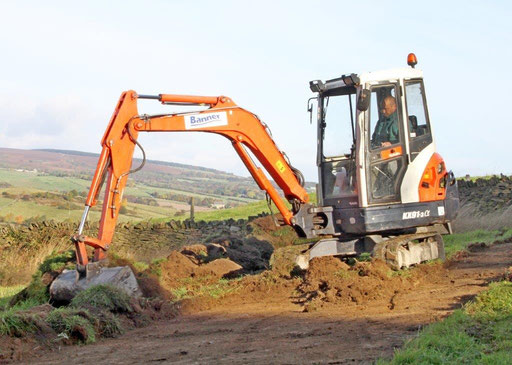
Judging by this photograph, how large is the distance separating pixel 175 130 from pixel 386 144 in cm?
343

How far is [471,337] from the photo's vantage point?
23.5 feet

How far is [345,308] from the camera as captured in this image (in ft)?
33.1

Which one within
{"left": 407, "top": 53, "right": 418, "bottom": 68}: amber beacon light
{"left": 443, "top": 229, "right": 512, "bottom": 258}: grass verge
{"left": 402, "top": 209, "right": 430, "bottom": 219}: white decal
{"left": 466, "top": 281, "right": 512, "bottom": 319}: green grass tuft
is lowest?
{"left": 466, "top": 281, "right": 512, "bottom": 319}: green grass tuft

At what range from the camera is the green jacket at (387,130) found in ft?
40.2

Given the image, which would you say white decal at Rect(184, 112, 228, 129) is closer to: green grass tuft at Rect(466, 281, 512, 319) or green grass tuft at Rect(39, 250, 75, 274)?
green grass tuft at Rect(39, 250, 75, 274)

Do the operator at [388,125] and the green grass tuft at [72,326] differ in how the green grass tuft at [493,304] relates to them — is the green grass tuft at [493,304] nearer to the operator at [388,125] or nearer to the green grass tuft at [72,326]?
the operator at [388,125]

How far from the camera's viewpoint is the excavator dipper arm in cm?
1111

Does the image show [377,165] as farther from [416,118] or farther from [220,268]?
[220,268]

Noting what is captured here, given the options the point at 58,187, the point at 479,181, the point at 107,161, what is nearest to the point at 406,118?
the point at 107,161

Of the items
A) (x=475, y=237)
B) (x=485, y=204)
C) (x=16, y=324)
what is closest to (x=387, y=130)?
(x=16, y=324)

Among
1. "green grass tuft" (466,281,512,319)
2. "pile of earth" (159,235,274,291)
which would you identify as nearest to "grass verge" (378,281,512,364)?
"green grass tuft" (466,281,512,319)

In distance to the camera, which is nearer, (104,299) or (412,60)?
(104,299)

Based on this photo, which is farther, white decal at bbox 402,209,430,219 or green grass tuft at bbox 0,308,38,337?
white decal at bbox 402,209,430,219

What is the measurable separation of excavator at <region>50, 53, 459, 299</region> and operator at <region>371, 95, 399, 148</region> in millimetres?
16
